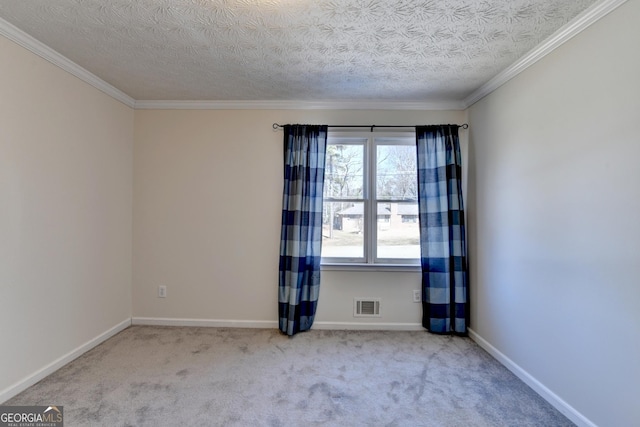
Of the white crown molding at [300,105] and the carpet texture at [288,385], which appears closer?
the carpet texture at [288,385]

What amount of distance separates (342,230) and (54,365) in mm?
2686

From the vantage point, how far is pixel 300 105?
301cm

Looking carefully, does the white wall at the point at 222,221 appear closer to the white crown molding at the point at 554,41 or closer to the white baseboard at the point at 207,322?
the white baseboard at the point at 207,322

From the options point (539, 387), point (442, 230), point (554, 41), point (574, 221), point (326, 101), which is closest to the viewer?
point (574, 221)

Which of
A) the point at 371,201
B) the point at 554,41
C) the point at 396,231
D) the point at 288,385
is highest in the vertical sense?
the point at 554,41

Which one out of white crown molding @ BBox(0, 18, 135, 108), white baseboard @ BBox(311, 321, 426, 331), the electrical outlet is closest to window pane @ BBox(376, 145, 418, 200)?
the electrical outlet

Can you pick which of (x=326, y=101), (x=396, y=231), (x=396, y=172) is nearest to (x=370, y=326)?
(x=396, y=231)

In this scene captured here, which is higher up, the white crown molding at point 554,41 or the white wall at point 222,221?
the white crown molding at point 554,41

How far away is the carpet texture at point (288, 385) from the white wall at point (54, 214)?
31 cm

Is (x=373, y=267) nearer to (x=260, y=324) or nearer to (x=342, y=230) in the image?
(x=342, y=230)

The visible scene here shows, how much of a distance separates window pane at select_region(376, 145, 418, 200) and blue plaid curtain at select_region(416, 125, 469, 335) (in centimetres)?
19

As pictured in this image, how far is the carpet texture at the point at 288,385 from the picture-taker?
1.74 metres

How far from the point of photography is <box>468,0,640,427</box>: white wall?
1436 mm

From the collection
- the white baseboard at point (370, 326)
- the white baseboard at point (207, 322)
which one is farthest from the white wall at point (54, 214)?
the white baseboard at point (370, 326)
